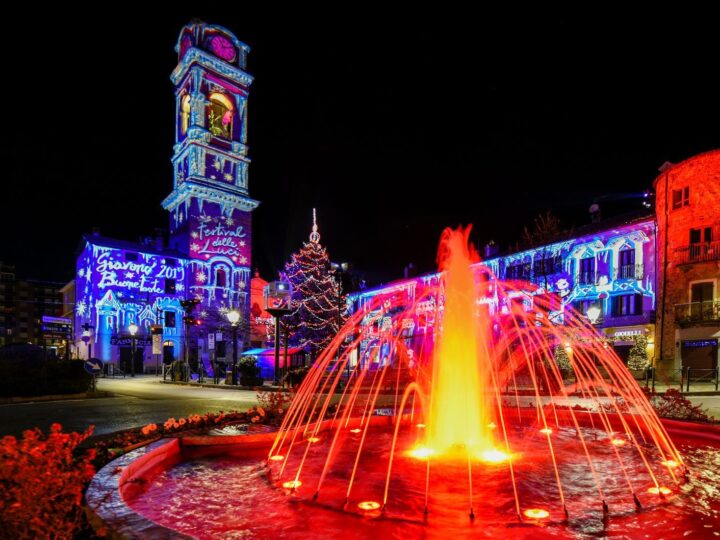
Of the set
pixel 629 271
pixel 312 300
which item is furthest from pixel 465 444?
pixel 312 300

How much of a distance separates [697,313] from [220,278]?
4850 centimetres

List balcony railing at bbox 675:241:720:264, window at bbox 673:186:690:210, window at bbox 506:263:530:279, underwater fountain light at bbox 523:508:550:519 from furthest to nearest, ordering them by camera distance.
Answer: window at bbox 506:263:530:279, window at bbox 673:186:690:210, balcony railing at bbox 675:241:720:264, underwater fountain light at bbox 523:508:550:519

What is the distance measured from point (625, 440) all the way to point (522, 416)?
3.52m

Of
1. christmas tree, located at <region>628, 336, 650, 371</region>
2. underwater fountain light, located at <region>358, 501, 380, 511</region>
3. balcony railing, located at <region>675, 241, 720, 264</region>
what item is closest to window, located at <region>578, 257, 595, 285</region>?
balcony railing, located at <region>675, 241, 720, 264</region>

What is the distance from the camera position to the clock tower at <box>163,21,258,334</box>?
5878 centimetres

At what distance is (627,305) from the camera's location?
37.8 meters

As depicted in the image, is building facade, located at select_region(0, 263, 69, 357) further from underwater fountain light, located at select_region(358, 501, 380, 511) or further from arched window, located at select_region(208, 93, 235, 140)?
underwater fountain light, located at select_region(358, 501, 380, 511)

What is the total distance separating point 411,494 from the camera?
20.6 feet

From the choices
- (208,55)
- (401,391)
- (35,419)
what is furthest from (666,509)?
(208,55)

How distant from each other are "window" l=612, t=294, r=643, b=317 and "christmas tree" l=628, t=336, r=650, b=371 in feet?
12.1

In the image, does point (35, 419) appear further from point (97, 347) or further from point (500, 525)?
point (97, 347)

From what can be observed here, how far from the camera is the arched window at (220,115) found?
2457 inches

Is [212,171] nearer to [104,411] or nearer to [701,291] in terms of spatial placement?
[104,411]

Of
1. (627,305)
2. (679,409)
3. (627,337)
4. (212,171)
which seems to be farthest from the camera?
(212,171)
